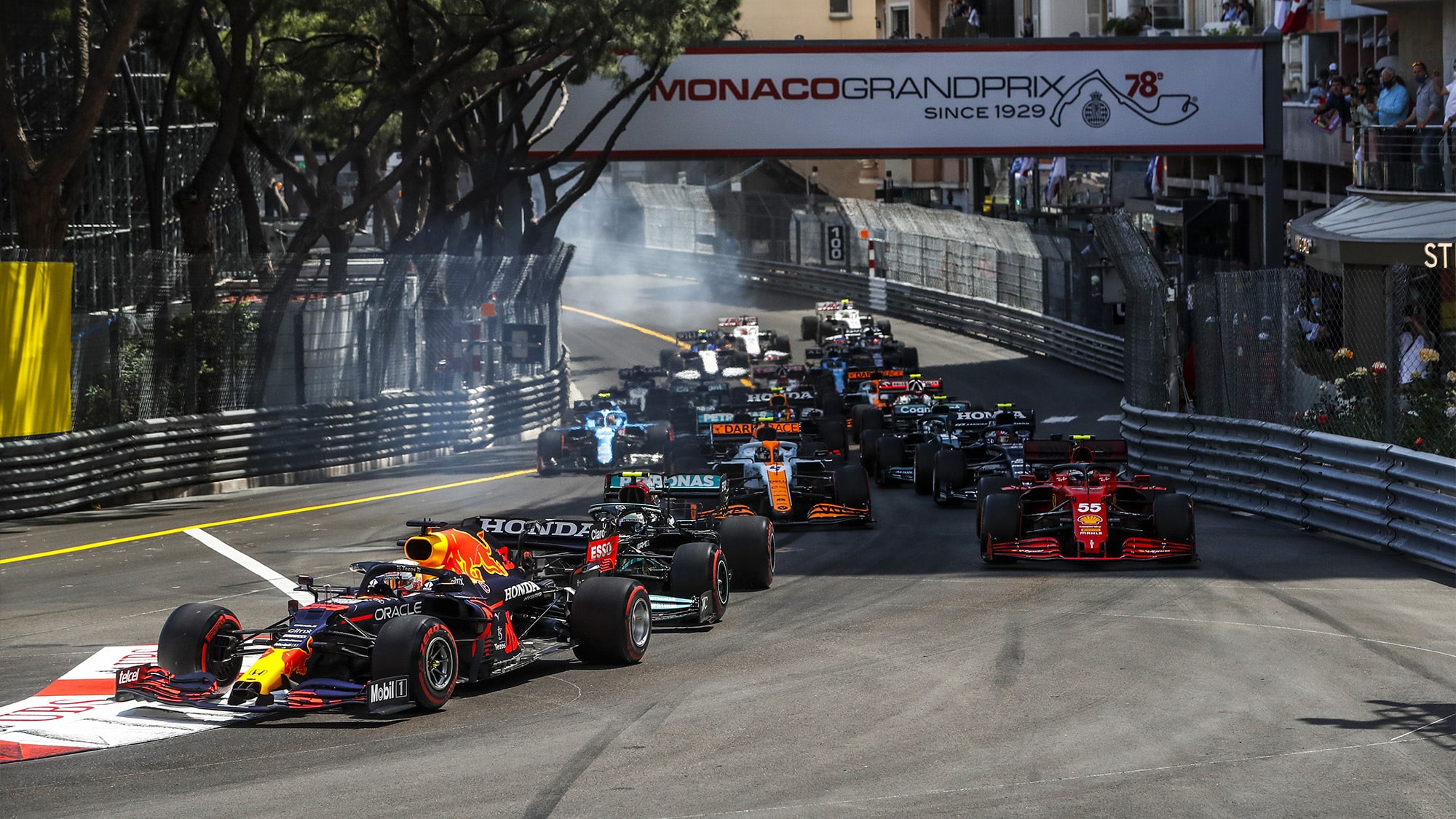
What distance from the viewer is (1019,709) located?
10234 mm

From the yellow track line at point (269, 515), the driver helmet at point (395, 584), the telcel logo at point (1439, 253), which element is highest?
the telcel logo at point (1439, 253)

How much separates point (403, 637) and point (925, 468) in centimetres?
1272

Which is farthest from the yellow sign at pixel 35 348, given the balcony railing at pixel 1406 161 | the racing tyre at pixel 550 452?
the balcony railing at pixel 1406 161

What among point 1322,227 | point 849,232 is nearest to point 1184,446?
point 1322,227

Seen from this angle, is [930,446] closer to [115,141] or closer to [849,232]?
[115,141]

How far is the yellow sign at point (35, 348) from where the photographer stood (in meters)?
20.9

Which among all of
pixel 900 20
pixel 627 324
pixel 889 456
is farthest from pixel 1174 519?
pixel 900 20

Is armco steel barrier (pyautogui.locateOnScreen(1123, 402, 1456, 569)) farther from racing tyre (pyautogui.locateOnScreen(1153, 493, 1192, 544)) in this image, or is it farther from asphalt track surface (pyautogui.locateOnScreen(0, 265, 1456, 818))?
racing tyre (pyautogui.locateOnScreen(1153, 493, 1192, 544))

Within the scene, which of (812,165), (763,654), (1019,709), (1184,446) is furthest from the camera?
(812,165)

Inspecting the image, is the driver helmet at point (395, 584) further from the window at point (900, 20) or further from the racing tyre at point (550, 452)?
the window at point (900, 20)

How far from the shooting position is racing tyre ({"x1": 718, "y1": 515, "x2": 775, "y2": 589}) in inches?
594

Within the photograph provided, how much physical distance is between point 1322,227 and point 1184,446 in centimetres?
620

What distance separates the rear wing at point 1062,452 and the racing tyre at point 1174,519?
2492 mm

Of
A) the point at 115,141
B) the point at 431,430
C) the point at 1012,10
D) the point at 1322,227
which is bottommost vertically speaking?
the point at 431,430
